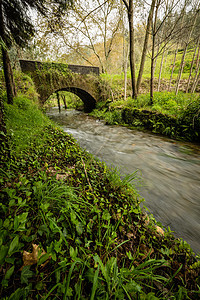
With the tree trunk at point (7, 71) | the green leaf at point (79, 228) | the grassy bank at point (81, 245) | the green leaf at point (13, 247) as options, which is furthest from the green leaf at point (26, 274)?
the tree trunk at point (7, 71)

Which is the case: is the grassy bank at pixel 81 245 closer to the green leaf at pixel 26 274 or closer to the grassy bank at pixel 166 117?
the green leaf at pixel 26 274

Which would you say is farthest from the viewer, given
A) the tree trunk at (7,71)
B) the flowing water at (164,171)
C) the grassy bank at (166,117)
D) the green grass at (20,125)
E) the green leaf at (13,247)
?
the grassy bank at (166,117)

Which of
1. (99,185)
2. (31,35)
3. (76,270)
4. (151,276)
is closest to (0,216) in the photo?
(76,270)

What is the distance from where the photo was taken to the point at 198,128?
4566mm

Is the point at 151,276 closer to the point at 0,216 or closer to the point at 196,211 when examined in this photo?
the point at 0,216

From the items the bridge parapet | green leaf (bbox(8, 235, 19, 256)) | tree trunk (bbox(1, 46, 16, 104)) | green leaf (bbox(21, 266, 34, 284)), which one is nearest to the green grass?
tree trunk (bbox(1, 46, 16, 104))

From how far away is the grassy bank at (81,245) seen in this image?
2.85 ft

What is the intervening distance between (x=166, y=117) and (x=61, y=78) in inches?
313

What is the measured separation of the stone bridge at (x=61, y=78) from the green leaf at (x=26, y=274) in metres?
9.49

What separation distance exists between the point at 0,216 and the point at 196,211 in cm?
284

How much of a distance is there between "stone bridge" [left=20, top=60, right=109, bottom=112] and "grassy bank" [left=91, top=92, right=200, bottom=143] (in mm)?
4293

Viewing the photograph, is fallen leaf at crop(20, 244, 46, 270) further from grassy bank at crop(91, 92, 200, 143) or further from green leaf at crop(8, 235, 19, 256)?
grassy bank at crop(91, 92, 200, 143)

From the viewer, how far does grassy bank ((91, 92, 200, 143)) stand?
4777 millimetres

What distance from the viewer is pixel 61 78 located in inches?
366
